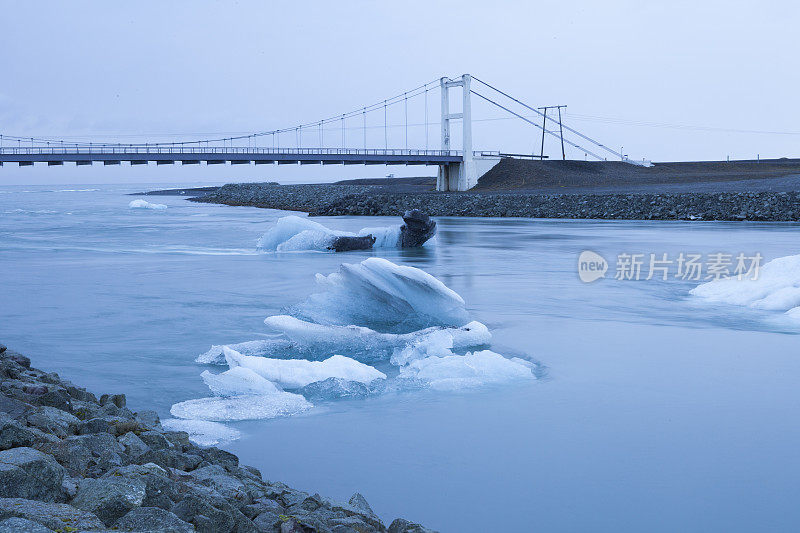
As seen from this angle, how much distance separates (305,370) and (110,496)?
3322 millimetres

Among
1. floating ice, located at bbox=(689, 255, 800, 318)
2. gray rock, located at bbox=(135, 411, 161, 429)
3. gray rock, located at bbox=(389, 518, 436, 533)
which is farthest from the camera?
floating ice, located at bbox=(689, 255, 800, 318)

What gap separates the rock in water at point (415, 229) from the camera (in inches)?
803

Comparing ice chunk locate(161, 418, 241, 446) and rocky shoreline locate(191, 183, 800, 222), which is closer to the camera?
ice chunk locate(161, 418, 241, 446)

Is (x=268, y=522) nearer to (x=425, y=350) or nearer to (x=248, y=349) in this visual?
(x=425, y=350)

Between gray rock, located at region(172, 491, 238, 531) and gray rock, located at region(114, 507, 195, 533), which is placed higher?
gray rock, located at region(114, 507, 195, 533)

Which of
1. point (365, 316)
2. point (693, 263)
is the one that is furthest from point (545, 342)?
point (693, 263)

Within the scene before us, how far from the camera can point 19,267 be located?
16734 millimetres

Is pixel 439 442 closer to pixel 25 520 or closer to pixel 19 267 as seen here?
pixel 25 520

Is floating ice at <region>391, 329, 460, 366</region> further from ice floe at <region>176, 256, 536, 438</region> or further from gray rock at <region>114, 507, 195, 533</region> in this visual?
gray rock at <region>114, 507, 195, 533</region>

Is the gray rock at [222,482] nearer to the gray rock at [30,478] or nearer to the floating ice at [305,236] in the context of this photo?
the gray rock at [30,478]

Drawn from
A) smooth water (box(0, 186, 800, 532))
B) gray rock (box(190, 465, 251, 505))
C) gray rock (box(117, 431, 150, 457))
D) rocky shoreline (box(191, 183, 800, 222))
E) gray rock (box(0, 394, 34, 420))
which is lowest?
smooth water (box(0, 186, 800, 532))

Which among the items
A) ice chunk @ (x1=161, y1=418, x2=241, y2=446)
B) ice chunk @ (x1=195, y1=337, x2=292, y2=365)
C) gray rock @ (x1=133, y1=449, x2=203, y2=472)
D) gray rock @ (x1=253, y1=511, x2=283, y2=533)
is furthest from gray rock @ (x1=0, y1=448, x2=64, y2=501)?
ice chunk @ (x1=195, y1=337, x2=292, y2=365)

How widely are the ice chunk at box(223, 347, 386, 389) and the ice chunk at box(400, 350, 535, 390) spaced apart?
1.07 ft

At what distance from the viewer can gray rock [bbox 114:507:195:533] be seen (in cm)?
270
